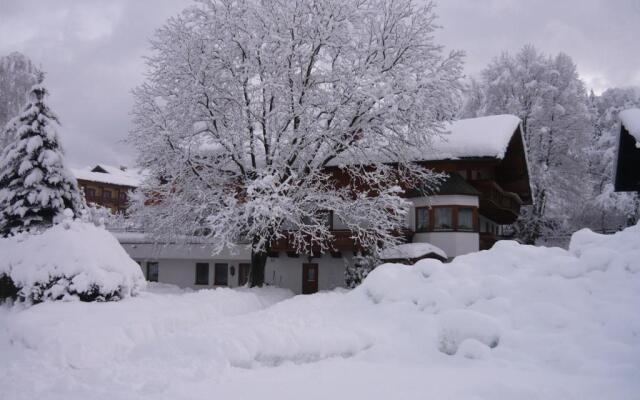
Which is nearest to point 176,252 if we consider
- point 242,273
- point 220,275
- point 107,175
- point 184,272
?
point 184,272

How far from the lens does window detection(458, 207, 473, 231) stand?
2503 cm

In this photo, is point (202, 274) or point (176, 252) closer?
point (176, 252)

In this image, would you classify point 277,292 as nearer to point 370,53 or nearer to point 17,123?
point 370,53

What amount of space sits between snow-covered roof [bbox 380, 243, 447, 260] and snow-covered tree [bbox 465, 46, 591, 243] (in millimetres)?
16666

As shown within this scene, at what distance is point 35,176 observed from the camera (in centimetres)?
2103

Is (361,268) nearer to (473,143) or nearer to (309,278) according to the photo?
(309,278)

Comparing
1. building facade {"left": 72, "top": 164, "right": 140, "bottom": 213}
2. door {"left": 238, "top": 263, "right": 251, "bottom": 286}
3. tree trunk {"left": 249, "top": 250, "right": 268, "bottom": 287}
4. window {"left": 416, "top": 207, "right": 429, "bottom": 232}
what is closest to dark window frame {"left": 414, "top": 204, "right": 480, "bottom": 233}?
window {"left": 416, "top": 207, "right": 429, "bottom": 232}

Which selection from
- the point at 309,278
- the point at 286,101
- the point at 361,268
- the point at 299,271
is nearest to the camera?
the point at 286,101

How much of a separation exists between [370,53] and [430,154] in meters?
7.54

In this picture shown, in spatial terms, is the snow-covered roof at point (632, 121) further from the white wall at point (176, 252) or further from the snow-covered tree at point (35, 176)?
the snow-covered tree at point (35, 176)

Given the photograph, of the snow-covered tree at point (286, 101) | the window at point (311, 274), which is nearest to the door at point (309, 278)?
the window at point (311, 274)

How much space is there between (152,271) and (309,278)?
32.9 feet

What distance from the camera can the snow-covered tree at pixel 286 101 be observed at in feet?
62.2

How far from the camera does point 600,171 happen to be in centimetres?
4444
